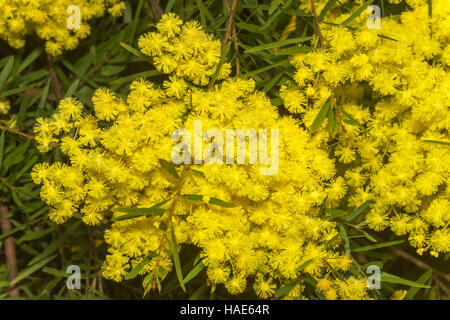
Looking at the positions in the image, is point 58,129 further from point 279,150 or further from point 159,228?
point 279,150

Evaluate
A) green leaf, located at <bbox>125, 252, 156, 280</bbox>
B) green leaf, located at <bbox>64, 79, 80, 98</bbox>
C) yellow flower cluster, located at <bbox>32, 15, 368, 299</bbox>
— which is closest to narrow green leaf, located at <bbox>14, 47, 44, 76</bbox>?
green leaf, located at <bbox>64, 79, 80, 98</bbox>

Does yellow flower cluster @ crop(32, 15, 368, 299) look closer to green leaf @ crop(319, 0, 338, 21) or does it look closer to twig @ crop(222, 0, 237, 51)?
twig @ crop(222, 0, 237, 51)

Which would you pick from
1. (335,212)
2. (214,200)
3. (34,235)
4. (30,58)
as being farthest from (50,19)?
(335,212)

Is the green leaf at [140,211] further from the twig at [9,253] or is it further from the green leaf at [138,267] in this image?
the twig at [9,253]

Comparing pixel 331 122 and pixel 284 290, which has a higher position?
pixel 331 122

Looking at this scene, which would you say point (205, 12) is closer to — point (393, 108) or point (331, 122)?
point (331, 122)

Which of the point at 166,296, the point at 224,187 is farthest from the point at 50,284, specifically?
the point at 224,187
